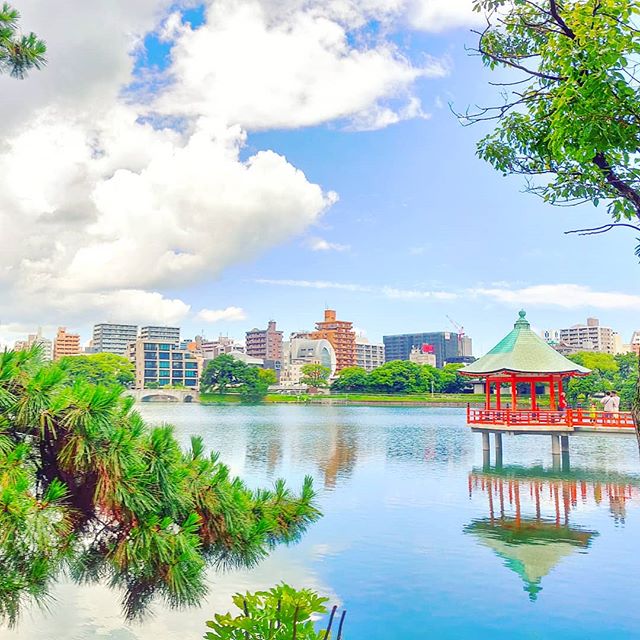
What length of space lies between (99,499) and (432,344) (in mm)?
136002

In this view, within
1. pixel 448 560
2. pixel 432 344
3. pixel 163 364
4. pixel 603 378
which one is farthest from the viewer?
pixel 432 344

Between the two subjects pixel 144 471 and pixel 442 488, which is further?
pixel 442 488

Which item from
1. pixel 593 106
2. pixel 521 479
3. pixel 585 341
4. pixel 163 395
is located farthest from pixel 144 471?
pixel 585 341

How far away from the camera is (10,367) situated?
2348 mm

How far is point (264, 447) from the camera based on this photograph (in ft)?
74.5

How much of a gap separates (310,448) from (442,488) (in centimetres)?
859

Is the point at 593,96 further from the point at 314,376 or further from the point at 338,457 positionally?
the point at 314,376

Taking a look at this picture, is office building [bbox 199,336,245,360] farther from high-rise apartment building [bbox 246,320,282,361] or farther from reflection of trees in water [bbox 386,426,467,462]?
reflection of trees in water [bbox 386,426,467,462]

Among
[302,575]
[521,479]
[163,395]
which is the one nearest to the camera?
[302,575]

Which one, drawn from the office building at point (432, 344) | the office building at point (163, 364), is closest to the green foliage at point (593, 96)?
the office building at point (163, 364)

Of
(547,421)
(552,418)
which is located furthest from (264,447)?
(552,418)

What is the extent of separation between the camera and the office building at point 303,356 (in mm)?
100981

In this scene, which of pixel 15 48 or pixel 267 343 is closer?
pixel 15 48

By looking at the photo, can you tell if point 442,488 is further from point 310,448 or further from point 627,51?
point 627,51
